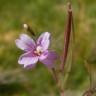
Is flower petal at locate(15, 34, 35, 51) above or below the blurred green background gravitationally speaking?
above

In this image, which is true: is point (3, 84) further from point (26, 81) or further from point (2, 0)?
point (2, 0)

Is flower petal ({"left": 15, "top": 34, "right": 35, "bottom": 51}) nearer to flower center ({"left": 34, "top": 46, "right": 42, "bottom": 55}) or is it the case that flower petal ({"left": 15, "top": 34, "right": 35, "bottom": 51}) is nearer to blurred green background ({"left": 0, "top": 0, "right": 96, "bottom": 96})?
flower center ({"left": 34, "top": 46, "right": 42, "bottom": 55})

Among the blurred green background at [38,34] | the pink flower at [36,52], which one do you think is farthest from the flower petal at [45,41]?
the blurred green background at [38,34]

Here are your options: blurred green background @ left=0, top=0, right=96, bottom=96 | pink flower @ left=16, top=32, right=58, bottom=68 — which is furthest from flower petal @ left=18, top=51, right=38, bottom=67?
blurred green background @ left=0, top=0, right=96, bottom=96

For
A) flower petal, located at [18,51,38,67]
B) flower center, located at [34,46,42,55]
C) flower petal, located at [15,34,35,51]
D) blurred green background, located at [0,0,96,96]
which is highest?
flower petal, located at [15,34,35,51]

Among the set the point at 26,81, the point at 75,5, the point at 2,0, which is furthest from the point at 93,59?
the point at 2,0

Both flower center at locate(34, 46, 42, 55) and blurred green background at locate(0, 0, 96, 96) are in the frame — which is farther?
blurred green background at locate(0, 0, 96, 96)

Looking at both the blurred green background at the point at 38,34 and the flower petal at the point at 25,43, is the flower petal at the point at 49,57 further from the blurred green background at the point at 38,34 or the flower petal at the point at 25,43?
the blurred green background at the point at 38,34
